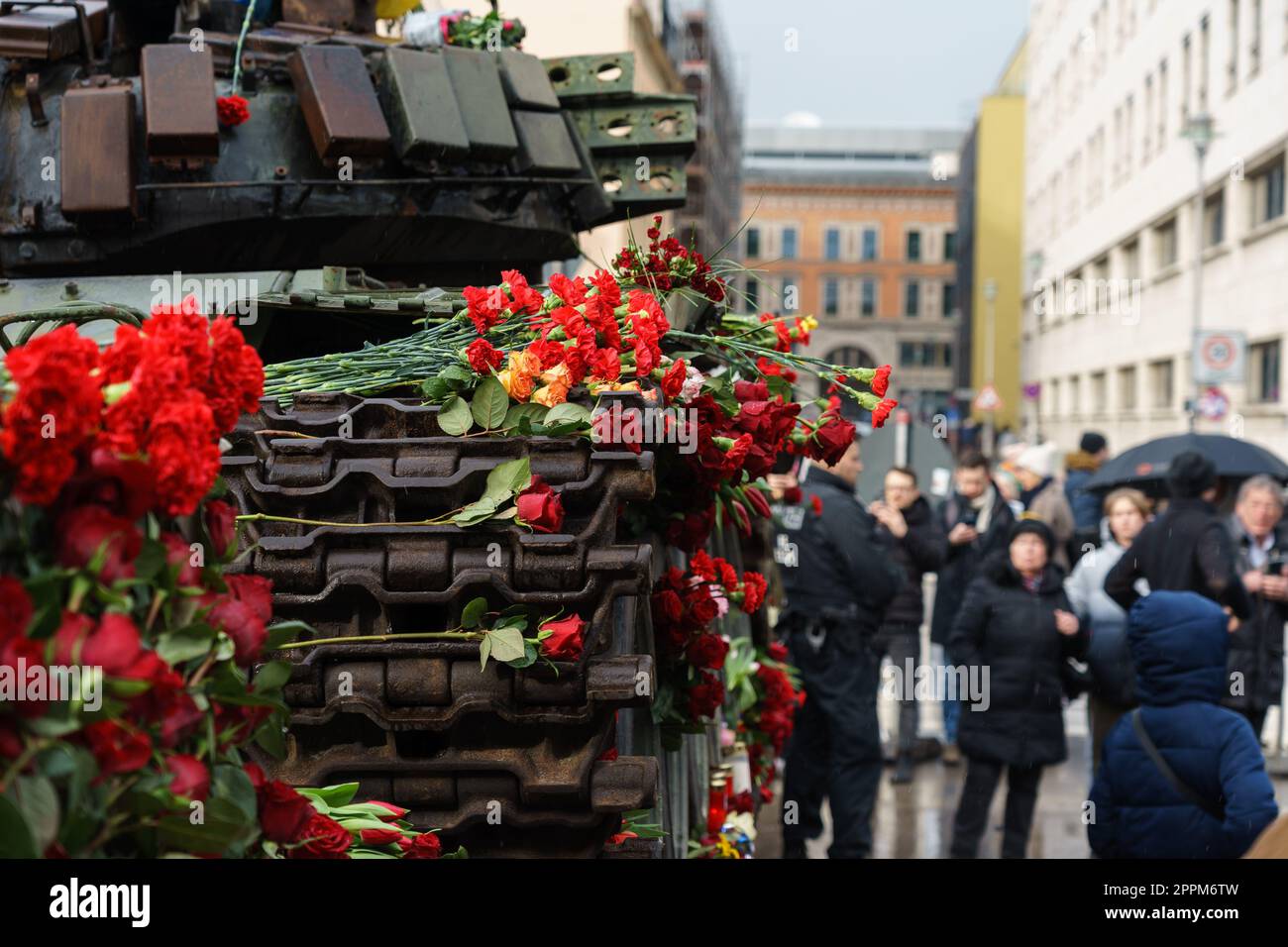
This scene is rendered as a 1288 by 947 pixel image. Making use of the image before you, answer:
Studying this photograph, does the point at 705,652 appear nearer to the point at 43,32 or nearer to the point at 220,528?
Answer: the point at 220,528

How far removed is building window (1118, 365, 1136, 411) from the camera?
33.7 m

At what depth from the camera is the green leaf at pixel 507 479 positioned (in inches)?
121

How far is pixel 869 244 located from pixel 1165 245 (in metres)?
56.9

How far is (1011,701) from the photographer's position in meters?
7.02

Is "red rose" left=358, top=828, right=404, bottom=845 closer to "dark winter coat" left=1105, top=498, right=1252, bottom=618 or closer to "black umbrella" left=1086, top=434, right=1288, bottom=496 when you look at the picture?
"dark winter coat" left=1105, top=498, right=1252, bottom=618

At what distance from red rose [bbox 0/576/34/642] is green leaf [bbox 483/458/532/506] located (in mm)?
1555

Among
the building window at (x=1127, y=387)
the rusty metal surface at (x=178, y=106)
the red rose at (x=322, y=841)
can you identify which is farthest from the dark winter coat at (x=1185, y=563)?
the building window at (x=1127, y=387)

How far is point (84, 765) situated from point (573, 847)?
5.49 feet

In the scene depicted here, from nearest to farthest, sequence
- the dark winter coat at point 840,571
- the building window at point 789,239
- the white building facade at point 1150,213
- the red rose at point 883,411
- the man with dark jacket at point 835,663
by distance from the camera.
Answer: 1. the red rose at point 883,411
2. the man with dark jacket at point 835,663
3. the dark winter coat at point 840,571
4. the white building facade at point 1150,213
5. the building window at point 789,239

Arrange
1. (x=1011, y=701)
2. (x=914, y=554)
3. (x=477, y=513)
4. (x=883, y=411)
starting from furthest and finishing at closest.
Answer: (x=914, y=554)
(x=1011, y=701)
(x=883, y=411)
(x=477, y=513)

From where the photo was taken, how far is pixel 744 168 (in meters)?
80.9

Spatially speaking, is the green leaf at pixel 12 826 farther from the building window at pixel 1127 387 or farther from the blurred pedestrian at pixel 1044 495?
the building window at pixel 1127 387

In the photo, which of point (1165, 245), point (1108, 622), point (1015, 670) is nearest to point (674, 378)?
point (1015, 670)

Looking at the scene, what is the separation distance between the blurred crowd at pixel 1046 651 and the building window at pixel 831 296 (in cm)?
7861
